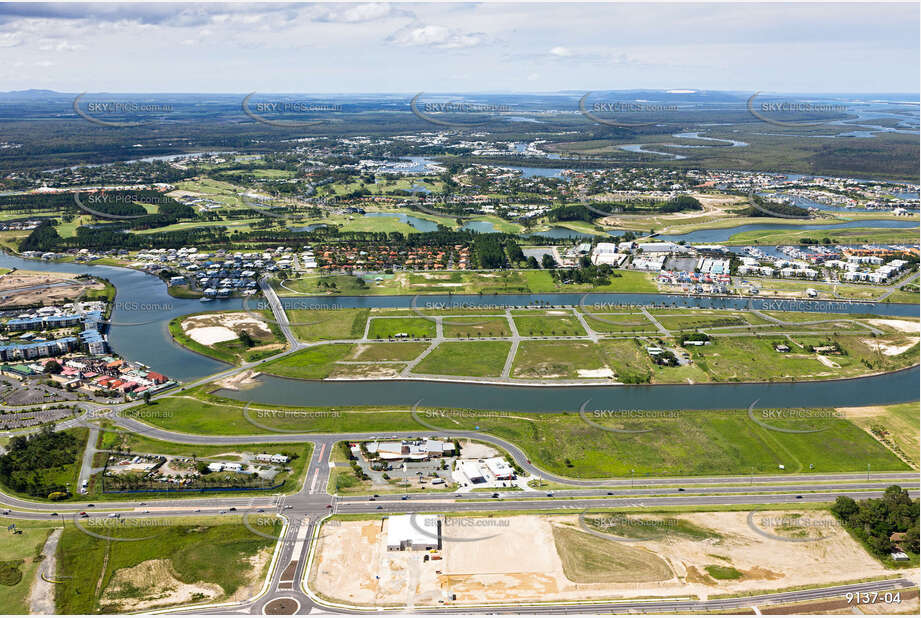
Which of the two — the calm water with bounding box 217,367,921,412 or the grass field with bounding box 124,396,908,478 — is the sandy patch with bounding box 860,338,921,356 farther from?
the grass field with bounding box 124,396,908,478

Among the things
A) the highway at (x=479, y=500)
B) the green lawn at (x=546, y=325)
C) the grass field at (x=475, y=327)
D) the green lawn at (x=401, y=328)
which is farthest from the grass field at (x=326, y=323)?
the highway at (x=479, y=500)

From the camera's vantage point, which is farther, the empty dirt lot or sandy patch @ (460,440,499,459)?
the empty dirt lot

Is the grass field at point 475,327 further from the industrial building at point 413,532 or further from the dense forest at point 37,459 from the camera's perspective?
the dense forest at point 37,459

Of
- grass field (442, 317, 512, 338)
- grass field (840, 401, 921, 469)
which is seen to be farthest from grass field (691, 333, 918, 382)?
grass field (442, 317, 512, 338)

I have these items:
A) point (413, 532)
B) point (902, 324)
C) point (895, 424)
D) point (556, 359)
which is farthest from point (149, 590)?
point (902, 324)

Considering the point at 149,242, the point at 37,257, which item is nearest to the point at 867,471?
the point at 149,242

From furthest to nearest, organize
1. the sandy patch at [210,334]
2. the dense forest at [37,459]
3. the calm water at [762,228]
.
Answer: the calm water at [762,228] → the sandy patch at [210,334] → the dense forest at [37,459]
